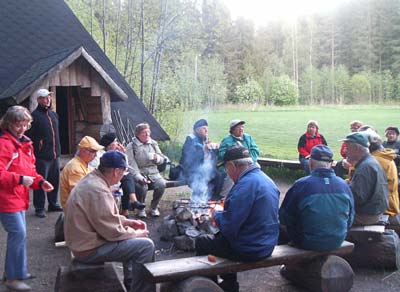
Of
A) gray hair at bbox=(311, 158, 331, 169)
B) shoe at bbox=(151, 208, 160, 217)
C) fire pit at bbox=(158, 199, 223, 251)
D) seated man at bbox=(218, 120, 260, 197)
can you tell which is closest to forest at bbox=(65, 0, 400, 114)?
seated man at bbox=(218, 120, 260, 197)

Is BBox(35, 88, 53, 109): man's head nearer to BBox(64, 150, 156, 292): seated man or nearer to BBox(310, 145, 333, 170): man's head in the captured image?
BBox(64, 150, 156, 292): seated man

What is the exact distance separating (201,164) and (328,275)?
382 centimetres

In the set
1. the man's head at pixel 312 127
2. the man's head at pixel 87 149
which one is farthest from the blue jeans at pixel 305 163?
the man's head at pixel 87 149

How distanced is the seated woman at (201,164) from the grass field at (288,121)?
577 cm

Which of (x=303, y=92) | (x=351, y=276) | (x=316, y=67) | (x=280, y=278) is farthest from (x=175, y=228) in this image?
(x=316, y=67)

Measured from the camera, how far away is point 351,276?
4332 mm

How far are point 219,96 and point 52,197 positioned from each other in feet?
49.9

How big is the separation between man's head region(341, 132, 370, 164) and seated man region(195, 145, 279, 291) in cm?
166

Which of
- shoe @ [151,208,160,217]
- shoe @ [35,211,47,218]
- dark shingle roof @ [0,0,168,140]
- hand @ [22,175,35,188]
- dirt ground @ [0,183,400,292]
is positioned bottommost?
dirt ground @ [0,183,400,292]

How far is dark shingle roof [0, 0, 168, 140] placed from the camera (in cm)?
987

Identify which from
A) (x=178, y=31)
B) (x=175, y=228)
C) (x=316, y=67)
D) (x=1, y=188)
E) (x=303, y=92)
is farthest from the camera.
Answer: (x=316, y=67)

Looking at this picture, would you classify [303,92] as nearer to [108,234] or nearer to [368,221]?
[368,221]

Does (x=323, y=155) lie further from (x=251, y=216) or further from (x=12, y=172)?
(x=12, y=172)

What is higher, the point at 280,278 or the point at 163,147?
the point at 163,147
